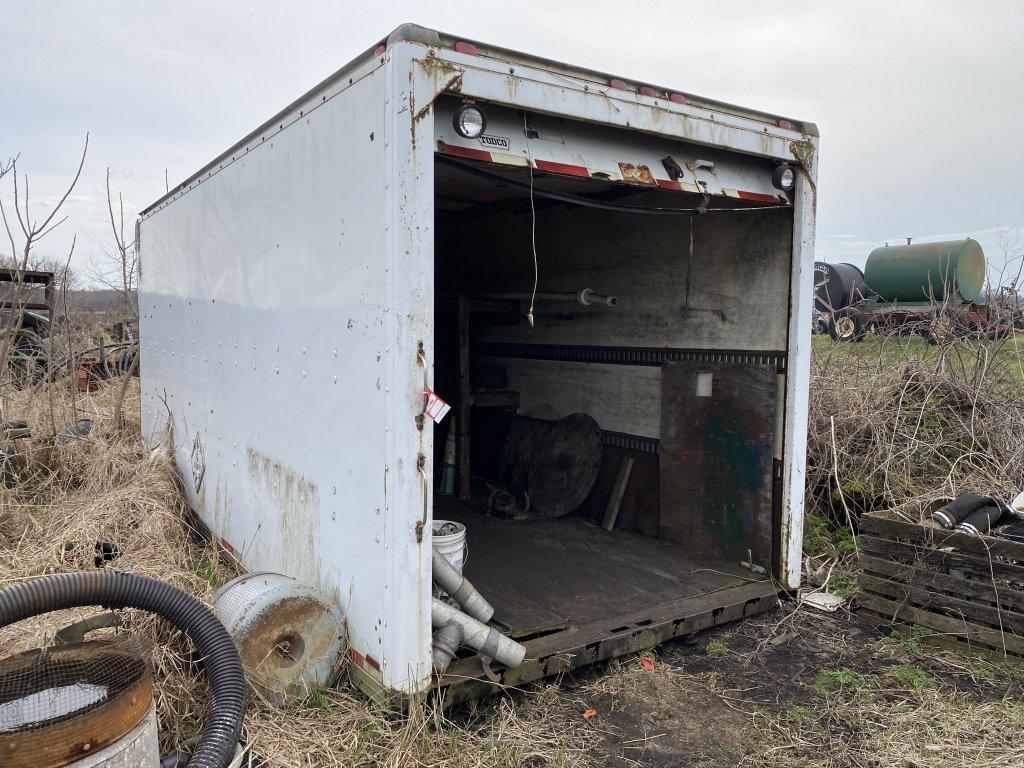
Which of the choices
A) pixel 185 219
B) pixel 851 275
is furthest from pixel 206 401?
pixel 851 275

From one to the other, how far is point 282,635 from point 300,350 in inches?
54.6

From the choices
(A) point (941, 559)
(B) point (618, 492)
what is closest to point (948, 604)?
(A) point (941, 559)

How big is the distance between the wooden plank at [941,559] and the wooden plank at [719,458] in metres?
0.58

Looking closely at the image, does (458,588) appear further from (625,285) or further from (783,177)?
(625,285)

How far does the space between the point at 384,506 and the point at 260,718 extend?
3.32 ft

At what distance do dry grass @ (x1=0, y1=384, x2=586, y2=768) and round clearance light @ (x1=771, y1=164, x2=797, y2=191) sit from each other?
3.03 metres

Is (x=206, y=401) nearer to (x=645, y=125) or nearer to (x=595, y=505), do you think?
(x=595, y=505)

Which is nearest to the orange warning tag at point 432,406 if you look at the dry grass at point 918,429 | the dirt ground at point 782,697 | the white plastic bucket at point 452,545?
the white plastic bucket at point 452,545

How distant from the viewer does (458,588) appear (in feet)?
11.1

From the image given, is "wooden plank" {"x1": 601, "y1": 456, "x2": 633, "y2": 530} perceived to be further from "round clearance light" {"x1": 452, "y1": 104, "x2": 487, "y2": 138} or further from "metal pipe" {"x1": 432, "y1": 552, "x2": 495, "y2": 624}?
"round clearance light" {"x1": 452, "y1": 104, "x2": 487, "y2": 138}

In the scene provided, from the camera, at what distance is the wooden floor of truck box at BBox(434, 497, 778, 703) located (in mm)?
3465

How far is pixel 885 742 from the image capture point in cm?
296

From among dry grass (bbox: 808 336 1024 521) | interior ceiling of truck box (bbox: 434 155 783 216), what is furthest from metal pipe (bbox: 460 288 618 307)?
dry grass (bbox: 808 336 1024 521)

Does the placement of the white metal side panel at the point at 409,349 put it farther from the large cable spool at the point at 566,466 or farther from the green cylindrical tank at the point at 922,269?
the green cylindrical tank at the point at 922,269
